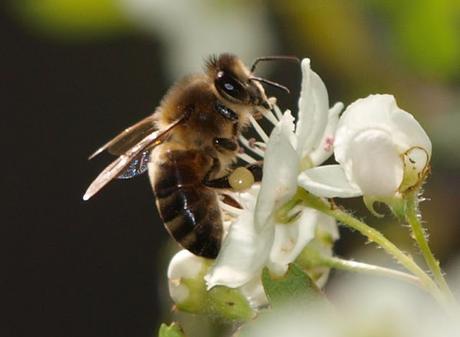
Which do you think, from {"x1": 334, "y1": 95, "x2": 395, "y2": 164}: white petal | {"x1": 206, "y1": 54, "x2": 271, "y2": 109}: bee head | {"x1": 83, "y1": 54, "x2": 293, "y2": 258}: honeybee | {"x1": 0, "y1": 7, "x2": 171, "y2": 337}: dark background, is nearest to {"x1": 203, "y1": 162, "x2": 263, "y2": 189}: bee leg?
{"x1": 83, "y1": 54, "x2": 293, "y2": 258}: honeybee

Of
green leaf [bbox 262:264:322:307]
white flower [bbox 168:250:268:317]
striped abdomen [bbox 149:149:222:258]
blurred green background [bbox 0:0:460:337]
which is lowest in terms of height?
blurred green background [bbox 0:0:460:337]

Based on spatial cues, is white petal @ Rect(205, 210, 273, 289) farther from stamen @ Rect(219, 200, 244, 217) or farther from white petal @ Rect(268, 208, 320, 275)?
stamen @ Rect(219, 200, 244, 217)

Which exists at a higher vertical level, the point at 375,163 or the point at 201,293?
the point at 375,163

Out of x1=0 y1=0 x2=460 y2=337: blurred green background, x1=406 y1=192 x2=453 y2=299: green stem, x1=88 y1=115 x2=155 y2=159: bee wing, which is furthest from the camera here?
x1=0 y1=0 x2=460 y2=337: blurred green background

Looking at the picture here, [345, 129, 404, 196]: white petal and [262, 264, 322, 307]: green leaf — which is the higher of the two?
[345, 129, 404, 196]: white petal

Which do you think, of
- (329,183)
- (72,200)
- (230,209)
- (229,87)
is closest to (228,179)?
(230,209)

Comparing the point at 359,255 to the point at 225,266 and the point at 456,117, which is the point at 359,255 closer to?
the point at 456,117

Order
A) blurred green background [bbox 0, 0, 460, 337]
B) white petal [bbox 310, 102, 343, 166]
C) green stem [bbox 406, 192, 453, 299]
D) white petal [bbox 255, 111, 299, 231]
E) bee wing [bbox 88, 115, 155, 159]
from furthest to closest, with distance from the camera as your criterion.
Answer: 1. blurred green background [bbox 0, 0, 460, 337]
2. bee wing [bbox 88, 115, 155, 159]
3. white petal [bbox 310, 102, 343, 166]
4. white petal [bbox 255, 111, 299, 231]
5. green stem [bbox 406, 192, 453, 299]

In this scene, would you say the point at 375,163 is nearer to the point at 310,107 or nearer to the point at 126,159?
the point at 310,107
